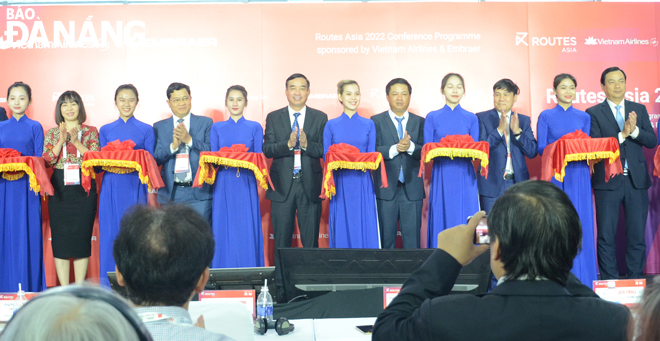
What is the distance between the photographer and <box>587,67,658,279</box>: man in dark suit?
A: 18.5 ft

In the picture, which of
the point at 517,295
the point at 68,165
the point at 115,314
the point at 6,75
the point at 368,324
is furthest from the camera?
the point at 6,75

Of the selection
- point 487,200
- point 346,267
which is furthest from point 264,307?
point 487,200

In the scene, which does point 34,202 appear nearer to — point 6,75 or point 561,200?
point 6,75

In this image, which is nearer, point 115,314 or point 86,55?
point 115,314

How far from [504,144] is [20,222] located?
4.66 meters

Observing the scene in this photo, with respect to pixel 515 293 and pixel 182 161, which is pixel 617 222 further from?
pixel 515 293

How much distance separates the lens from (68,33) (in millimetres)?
6566

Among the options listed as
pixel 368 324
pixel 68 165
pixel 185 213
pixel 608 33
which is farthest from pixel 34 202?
pixel 608 33

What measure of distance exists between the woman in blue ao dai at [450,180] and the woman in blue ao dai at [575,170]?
2.36 ft

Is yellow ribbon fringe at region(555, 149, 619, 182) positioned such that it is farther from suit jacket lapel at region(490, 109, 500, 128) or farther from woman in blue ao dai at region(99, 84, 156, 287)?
woman in blue ao dai at region(99, 84, 156, 287)

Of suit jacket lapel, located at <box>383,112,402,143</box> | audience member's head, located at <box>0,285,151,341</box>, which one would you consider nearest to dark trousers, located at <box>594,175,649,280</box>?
suit jacket lapel, located at <box>383,112,402,143</box>

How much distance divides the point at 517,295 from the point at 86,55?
6354mm

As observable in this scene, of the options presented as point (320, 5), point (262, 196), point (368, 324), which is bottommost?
point (368, 324)

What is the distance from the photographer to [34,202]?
559 centimetres
